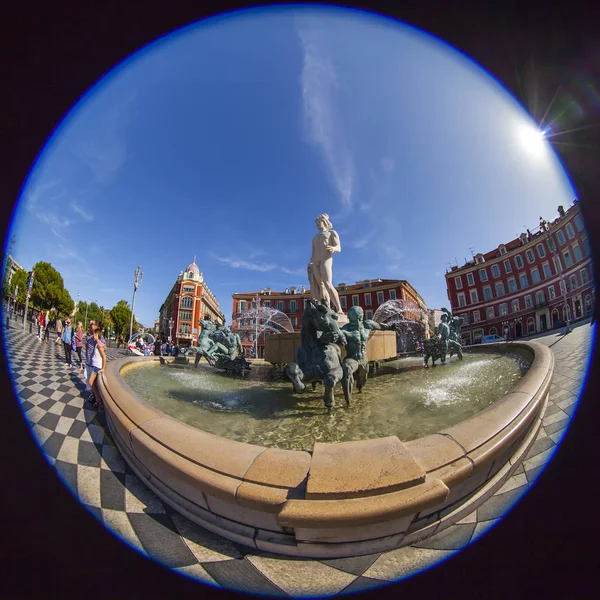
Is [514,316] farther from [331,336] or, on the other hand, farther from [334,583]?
[334,583]

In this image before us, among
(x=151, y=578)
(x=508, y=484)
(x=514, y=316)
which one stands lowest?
(x=151, y=578)

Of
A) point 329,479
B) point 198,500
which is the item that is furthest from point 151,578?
point 329,479

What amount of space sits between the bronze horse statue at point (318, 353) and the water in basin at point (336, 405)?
1.36ft

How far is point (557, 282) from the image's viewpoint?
107 inches

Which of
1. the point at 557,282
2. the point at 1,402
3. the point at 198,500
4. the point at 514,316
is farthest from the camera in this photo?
the point at 514,316

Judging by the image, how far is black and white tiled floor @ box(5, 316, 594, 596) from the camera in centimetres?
129

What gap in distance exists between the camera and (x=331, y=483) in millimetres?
1317

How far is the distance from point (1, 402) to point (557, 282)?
643cm

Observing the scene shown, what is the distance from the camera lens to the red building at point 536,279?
2.51 metres

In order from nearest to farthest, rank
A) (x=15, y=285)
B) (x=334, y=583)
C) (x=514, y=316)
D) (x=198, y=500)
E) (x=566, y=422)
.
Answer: (x=334, y=583), (x=198, y=500), (x=566, y=422), (x=15, y=285), (x=514, y=316)

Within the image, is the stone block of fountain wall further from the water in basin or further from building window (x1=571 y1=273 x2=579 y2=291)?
building window (x1=571 y1=273 x2=579 y2=291)

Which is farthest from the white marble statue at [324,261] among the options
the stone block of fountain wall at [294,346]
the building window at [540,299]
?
the building window at [540,299]

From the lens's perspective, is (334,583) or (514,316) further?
(514,316)

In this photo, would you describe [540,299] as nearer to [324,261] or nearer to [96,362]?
[324,261]
